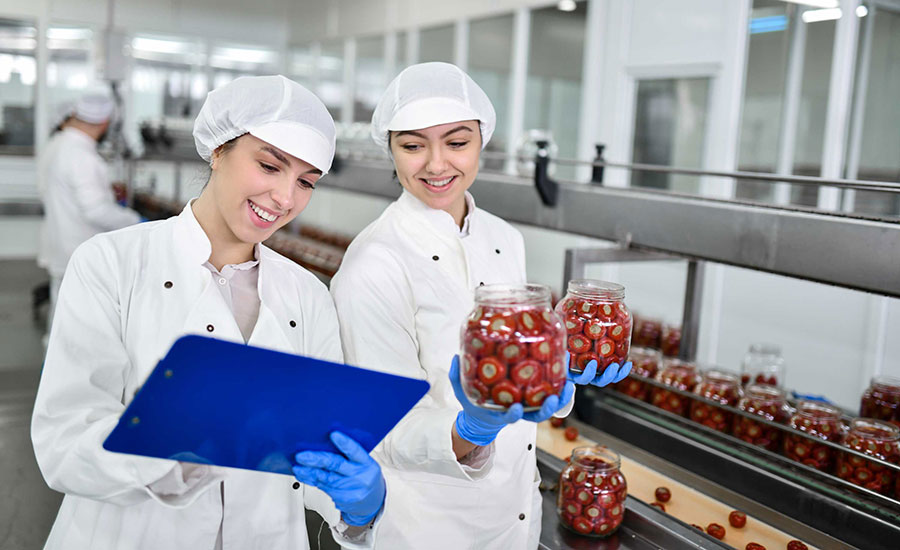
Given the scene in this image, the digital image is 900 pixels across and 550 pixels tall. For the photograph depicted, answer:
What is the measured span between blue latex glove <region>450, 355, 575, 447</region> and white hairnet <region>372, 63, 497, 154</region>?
1.79 feet

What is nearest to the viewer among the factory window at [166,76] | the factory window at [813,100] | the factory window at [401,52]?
the factory window at [813,100]

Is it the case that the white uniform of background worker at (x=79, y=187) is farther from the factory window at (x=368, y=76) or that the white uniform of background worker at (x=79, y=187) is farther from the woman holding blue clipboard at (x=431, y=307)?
the factory window at (x=368, y=76)

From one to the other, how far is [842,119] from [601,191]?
2.93 metres

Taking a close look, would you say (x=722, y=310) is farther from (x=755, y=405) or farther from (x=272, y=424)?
(x=272, y=424)

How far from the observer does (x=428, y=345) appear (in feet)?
5.19

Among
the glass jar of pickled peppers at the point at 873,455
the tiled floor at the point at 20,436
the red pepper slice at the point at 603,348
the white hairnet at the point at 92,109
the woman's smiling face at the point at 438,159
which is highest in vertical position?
the white hairnet at the point at 92,109

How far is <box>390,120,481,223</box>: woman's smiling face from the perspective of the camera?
1.57 m

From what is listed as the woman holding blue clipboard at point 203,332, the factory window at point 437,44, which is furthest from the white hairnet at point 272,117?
the factory window at point 437,44

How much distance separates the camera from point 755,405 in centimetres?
214

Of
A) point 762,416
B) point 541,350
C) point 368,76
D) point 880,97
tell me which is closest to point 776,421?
point 762,416

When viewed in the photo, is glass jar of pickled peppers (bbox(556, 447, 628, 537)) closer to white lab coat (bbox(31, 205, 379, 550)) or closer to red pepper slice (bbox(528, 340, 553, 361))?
white lab coat (bbox(31, 205, 379, 550))

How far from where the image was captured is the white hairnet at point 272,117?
1.25 metres

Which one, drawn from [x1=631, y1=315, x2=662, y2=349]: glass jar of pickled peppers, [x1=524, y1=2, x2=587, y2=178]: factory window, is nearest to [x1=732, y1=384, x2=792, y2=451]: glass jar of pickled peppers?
[x1=631, y1=315, x2=662, y2=349]: glass jar of pickled peppers

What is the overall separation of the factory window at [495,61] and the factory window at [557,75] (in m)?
0.34
